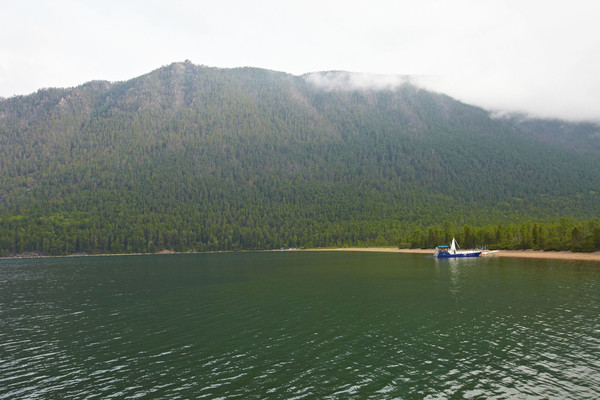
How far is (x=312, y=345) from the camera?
110ft

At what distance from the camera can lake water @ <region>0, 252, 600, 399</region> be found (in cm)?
2423

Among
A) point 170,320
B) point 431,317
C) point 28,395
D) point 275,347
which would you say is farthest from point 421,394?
point 170,320

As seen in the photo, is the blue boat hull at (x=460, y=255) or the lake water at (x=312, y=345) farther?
the blue boat hull at (x=460, y=255)

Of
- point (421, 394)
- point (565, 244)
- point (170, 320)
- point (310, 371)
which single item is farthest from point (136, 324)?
point (565, 244)

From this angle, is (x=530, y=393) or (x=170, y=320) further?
(x=170, y=320)

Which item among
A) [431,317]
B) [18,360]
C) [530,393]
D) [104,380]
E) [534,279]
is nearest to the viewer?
[530,393]

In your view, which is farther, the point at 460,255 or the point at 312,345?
the point at 460,255

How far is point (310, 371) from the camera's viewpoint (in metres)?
27.0

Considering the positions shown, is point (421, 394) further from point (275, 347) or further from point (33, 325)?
point (33, 325)

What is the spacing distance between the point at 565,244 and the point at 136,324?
14973 cm

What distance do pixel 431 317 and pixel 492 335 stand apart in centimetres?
864

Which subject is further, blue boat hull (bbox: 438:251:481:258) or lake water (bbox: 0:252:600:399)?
blue boat hull (bbox: 438:251:481:258)

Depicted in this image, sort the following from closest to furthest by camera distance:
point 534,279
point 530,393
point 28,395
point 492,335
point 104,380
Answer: point 530,393 → point 28,395 → point 104,380 → point 492,335 → point 534,279

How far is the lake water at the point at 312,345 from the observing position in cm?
2423
